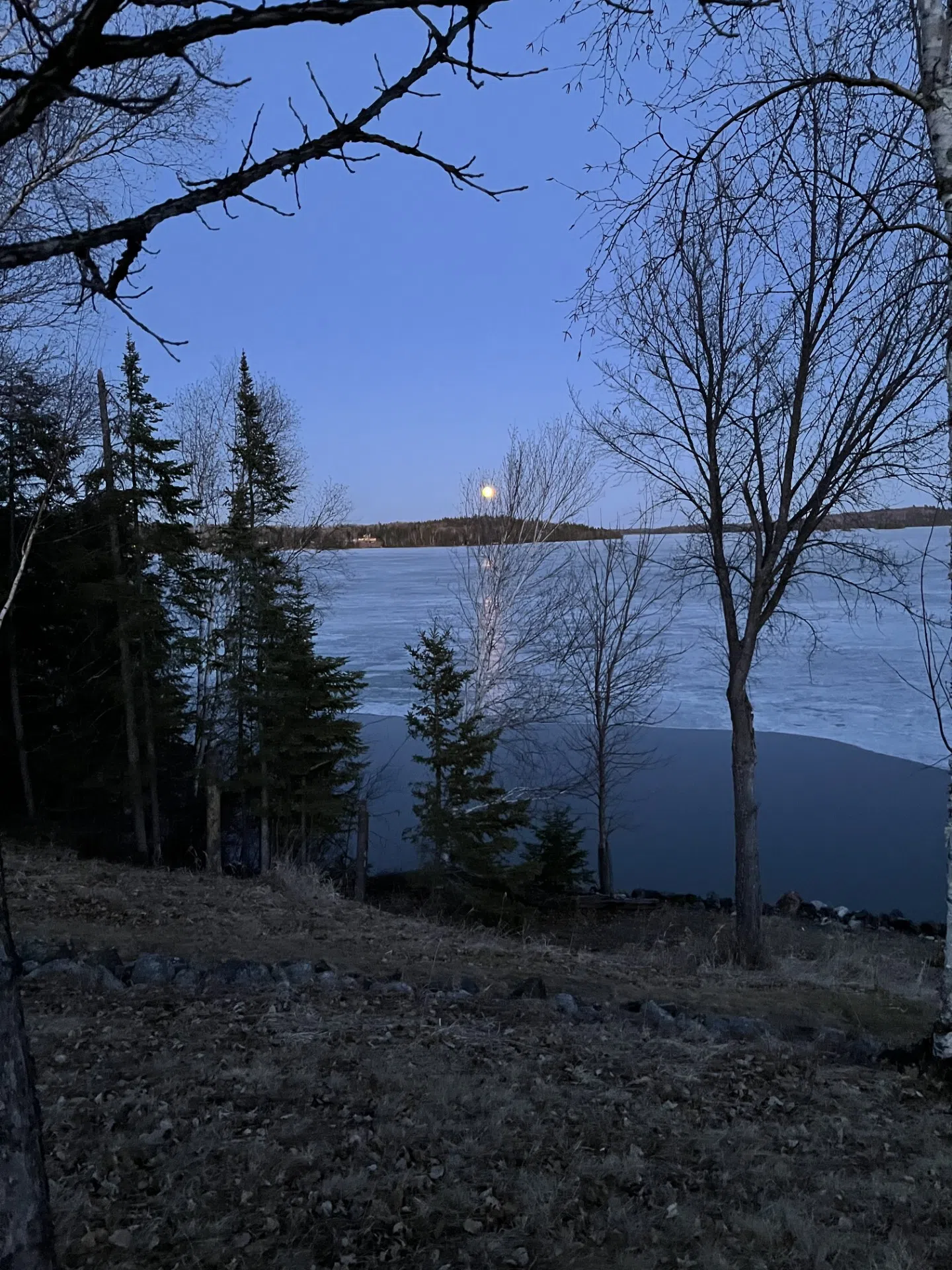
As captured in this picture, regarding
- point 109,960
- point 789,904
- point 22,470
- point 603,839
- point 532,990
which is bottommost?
point 603,839

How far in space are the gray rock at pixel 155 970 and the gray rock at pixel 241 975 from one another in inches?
10.9

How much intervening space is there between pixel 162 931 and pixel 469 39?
8181 millimetres

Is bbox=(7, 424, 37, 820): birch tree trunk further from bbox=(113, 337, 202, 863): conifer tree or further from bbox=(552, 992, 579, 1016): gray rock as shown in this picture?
bbox=(552, 992, 579, 1016): gray rock

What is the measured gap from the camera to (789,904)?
1647 centimetres

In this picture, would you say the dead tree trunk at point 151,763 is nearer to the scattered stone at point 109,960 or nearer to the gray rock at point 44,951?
the gray rock at point 44,951

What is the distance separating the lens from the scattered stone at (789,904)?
16.2 m

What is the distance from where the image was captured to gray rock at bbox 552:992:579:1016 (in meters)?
6.18

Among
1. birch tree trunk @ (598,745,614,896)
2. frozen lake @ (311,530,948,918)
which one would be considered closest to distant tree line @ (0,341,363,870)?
frozen lake @ (311,530,948,918)

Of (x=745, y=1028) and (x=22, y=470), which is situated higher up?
(x=22, y=470)

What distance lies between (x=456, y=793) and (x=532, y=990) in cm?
1114

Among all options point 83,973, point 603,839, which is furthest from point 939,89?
point 603,839

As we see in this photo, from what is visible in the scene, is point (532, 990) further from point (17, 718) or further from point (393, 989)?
point (17, 718)

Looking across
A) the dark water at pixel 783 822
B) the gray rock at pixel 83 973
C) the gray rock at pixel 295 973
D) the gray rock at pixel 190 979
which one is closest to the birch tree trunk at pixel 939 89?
the gray rock at pixel 295 973

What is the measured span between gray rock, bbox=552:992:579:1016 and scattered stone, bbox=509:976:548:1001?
0.17m
